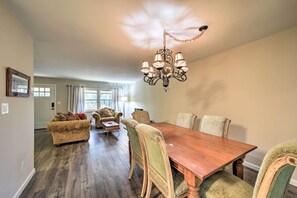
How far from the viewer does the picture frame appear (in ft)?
4.91

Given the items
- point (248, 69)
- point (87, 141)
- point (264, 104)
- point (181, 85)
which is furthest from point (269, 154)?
point (87, 141)

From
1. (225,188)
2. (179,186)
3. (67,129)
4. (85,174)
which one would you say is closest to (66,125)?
(67,129)

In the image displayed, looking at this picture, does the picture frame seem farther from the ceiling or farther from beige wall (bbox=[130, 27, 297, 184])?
beige wall (bbox=[130, 27, 297, 184])

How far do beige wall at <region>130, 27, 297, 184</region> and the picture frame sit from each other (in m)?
3.50

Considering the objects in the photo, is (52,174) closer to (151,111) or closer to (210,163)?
(210,163)

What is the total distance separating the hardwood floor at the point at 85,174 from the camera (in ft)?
6.14

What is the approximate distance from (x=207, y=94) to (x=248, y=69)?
975 mm

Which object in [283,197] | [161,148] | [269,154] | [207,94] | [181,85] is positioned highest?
[181,85]

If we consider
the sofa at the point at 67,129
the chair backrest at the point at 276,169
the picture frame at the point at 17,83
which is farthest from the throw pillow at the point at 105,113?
the chair backrest at the point at 276,169

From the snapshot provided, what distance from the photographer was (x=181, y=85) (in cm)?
403

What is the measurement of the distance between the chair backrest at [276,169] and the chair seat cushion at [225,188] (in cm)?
26

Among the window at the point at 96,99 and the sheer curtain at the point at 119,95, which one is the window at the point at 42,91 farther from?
the sheer curtain at the point at 119,95

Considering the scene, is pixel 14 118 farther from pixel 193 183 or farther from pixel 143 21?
pixel 193 183

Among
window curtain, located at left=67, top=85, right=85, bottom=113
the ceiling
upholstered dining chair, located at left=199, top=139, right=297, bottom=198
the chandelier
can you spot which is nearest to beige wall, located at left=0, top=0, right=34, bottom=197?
the ceiling
